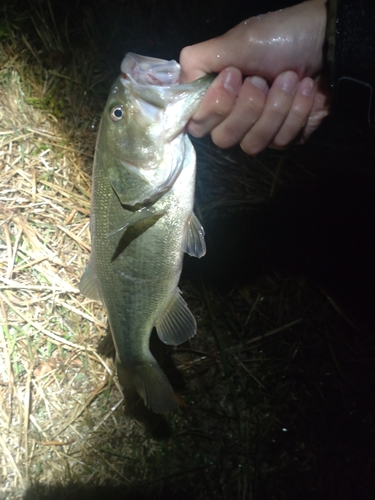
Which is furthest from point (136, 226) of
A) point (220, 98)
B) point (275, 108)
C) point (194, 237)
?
point (275, 108)

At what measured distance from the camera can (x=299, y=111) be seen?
139 centimetres

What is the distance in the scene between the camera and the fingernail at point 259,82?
4.34 ft

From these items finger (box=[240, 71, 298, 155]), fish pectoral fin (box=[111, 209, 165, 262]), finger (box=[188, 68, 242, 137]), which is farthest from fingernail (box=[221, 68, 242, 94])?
fish pectoral fin (box=[111, 209, 165, 262])

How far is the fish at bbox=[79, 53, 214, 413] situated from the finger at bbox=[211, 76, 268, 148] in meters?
0.16

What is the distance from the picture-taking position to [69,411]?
2.10 metres

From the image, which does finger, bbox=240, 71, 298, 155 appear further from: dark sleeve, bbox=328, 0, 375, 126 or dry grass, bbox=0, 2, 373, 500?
dry grass, bbox=0, 2, 373, 500

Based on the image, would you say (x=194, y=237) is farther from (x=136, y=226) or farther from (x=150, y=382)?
(x=150, y=382)

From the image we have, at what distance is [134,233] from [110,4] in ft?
4.74

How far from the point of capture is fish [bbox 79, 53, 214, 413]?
3.88 feet

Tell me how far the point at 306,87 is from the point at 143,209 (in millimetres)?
759

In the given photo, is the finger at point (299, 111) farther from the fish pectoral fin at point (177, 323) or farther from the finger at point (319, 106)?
the fish pectoral fin at point (177, 323)

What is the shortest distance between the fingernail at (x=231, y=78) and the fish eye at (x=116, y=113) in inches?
13.9

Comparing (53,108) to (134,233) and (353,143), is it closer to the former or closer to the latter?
(134,233)

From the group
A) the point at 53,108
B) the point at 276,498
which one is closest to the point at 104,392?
the point at 276,498
